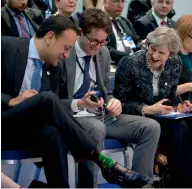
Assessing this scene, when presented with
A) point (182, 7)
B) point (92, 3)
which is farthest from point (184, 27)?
point (182, 7)

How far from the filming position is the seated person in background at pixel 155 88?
11.2 feet

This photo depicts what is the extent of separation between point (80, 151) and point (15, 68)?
59 centimetres

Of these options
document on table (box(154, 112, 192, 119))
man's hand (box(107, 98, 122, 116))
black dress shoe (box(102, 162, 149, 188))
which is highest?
man's hand (box(107, 98, 122, 116))

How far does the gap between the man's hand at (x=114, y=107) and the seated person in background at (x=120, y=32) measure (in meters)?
1.22

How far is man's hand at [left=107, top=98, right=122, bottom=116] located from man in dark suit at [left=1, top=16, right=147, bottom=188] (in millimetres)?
218

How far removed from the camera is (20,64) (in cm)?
290

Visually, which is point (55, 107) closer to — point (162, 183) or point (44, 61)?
point (44, 61)

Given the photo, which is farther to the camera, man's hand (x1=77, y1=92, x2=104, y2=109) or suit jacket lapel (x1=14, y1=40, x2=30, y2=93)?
man's hand (x1=77, y1=92, x2=104, y2=109)

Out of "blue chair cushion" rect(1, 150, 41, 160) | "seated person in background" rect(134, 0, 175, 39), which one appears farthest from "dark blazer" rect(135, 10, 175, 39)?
"blue chair cushion" rect(1, 150, 41, 160)

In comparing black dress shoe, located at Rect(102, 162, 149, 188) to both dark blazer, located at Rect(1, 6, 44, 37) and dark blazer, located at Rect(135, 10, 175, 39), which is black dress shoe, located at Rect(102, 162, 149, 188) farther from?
dark blazer, located at Rect(135, 10, 175, 39)

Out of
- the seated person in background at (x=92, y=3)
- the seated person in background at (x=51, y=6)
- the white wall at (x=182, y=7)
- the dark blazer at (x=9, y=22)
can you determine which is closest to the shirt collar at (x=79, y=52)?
the dark blazer at (x=9, y=22)

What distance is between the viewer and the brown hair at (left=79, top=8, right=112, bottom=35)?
10.4 ft

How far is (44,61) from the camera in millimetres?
2982

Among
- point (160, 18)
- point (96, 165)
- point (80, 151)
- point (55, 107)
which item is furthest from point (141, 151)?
point (160, 18)
